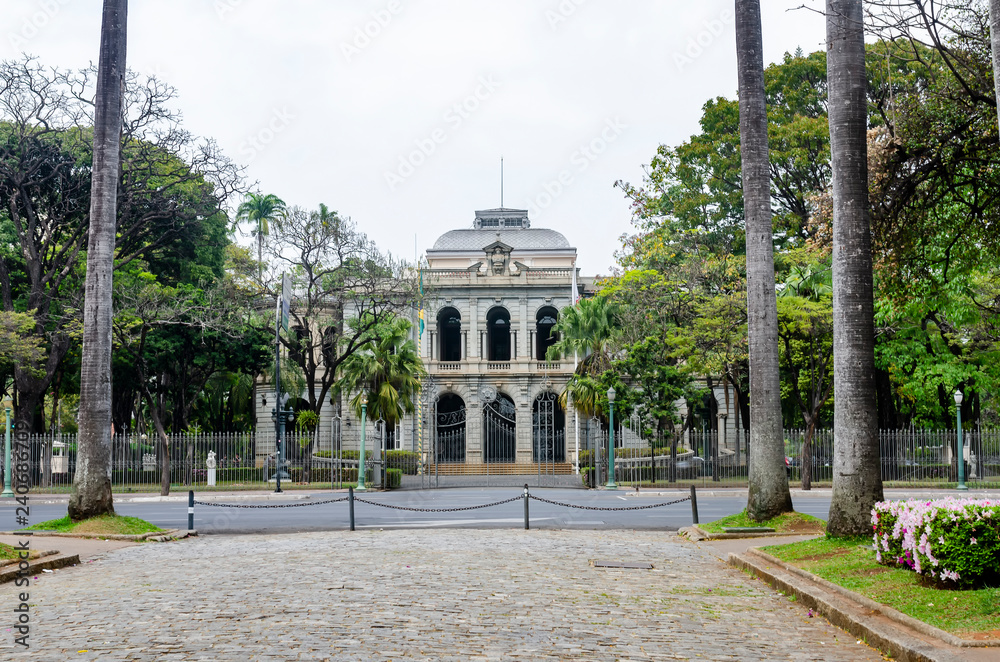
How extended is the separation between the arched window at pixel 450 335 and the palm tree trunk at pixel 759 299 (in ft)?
136

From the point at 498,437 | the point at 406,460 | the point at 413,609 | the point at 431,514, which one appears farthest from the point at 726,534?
the point at 498,437

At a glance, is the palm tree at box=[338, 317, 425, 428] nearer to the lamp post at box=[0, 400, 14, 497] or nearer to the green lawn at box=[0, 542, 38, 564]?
the lamp post at box=[0, 400, 14, 497]

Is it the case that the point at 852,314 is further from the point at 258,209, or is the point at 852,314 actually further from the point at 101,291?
the point at 258,209

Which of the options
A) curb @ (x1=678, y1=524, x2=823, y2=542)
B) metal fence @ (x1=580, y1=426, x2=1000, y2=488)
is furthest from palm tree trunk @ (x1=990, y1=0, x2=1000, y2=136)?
metal fence @ (x1=580, y1=426, x2=1000, y2=488)

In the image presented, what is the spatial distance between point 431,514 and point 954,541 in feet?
49.4

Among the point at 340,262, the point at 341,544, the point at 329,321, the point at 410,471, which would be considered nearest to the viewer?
the point at 341,544

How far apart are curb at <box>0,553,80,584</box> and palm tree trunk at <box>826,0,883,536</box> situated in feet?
32.4

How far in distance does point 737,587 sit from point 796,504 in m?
15.6

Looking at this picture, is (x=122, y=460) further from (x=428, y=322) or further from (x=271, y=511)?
(x=428, y=322)

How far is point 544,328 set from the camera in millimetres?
57375

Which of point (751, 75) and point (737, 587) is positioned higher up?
point (751, 75)

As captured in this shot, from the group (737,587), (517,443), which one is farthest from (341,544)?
(517,443)

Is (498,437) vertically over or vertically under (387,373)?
under

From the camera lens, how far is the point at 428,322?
176 ft
